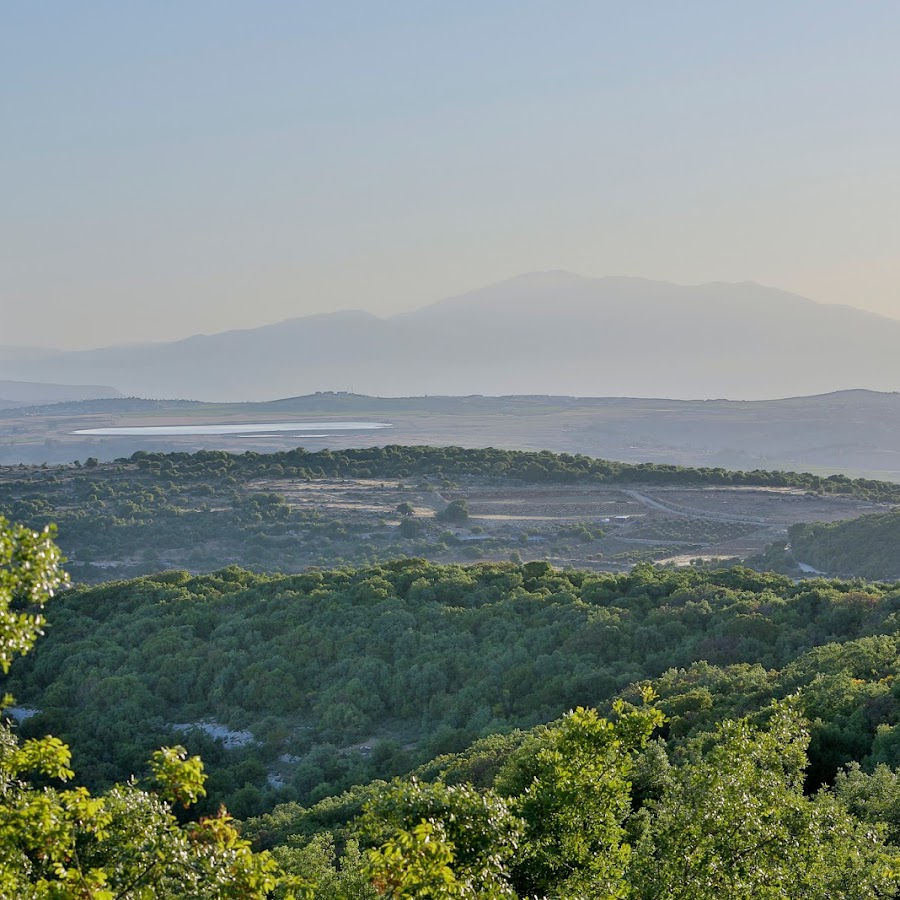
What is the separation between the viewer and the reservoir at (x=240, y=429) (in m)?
132

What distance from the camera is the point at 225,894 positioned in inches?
237

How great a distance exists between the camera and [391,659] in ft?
73.4

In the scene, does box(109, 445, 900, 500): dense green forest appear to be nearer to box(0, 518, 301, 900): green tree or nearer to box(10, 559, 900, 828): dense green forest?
box(10, 559, 900, 828): dense green forest

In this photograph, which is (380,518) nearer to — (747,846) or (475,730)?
(475,730)

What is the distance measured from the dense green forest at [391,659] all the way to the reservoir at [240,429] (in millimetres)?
101723

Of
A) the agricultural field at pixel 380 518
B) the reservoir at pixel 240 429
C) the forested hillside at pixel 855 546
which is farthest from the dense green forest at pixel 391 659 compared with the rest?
the reservoir at pixel 240 429

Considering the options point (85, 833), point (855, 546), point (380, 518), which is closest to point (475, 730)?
point (85, 833)

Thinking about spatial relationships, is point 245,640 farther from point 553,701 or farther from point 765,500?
point 765,500

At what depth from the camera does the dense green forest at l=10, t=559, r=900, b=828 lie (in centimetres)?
1836

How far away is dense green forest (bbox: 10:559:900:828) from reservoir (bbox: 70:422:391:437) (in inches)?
4005

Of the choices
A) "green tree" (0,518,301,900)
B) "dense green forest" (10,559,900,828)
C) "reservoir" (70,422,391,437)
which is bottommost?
"dense green forest" (10,559,900,828)

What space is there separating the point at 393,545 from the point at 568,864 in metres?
36.1

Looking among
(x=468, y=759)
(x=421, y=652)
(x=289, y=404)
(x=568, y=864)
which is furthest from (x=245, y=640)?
(x=289, y=404)

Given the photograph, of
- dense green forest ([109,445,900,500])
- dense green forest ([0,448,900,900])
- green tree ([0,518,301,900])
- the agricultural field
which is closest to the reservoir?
dense green forest ([109,445,900,500])
